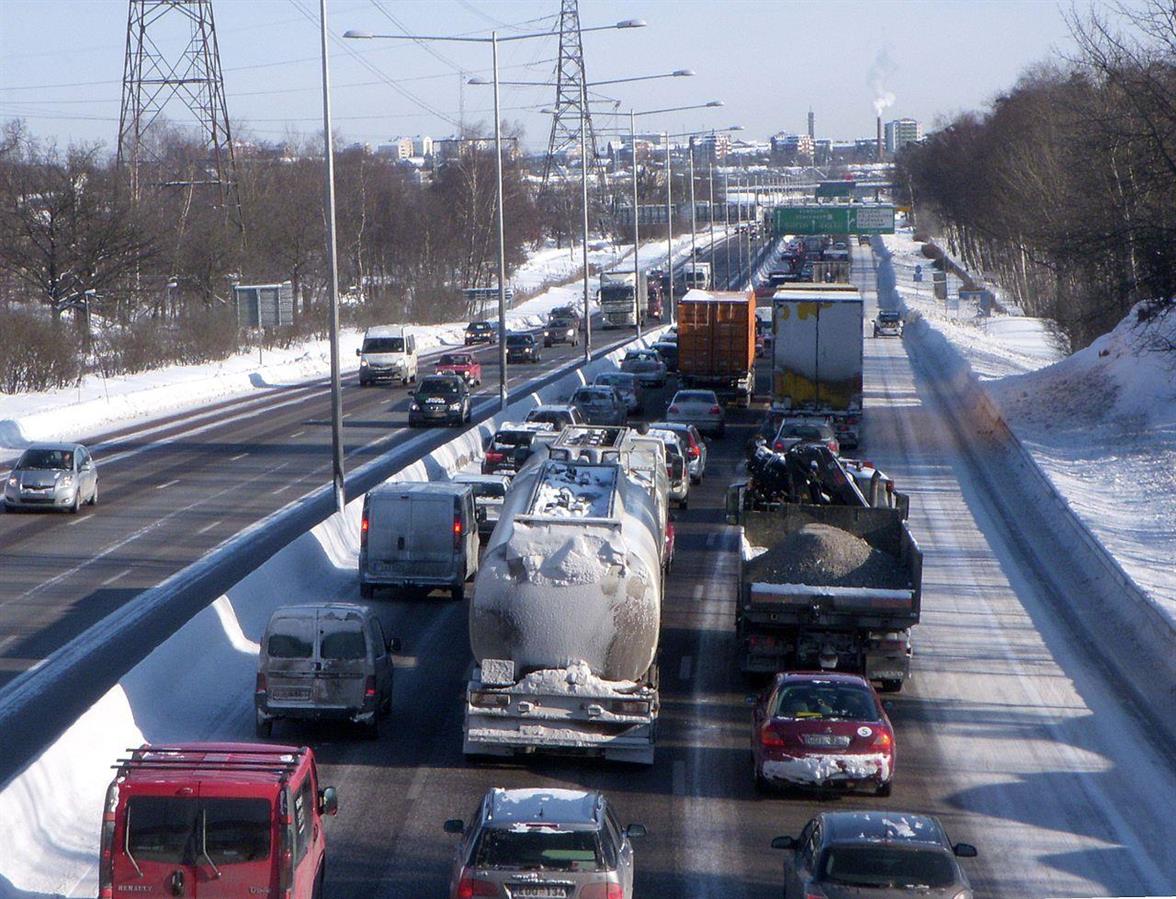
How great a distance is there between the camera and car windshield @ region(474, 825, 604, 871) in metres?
9.50

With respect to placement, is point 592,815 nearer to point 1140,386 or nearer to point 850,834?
point 850,834

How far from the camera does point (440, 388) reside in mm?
45875

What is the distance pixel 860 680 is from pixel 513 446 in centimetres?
1880

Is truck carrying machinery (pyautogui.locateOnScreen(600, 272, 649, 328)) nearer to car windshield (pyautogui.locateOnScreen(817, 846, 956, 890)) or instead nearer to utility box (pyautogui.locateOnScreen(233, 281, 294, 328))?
utility box (pyautogui.locateOnScreen(233, 281, 294, 328))

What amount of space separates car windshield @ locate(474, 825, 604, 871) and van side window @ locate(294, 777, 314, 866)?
1.13 metres

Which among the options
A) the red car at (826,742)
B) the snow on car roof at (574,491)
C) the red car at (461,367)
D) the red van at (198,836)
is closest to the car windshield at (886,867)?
the red van at (198,836)

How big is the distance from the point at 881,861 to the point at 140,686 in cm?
889

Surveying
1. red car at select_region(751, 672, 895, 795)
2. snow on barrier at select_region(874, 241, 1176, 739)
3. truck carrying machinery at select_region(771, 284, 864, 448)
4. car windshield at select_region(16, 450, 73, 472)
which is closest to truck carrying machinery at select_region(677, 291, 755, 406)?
snow on barrier at select_region(874, 241, 1176, 739)

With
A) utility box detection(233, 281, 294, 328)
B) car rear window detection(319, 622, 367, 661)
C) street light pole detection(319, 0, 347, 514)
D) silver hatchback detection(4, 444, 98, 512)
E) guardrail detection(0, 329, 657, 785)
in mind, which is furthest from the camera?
utility box detection(233, 281, 294, 328)

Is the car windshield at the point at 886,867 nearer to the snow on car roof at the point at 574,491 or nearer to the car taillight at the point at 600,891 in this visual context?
the car taillight at the point at 600,891

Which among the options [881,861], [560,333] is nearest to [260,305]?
[560,333]

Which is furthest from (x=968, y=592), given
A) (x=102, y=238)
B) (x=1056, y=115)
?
(x=1056, y=115)

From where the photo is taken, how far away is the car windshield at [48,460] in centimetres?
3144

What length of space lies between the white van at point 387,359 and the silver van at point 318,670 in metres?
43.8
